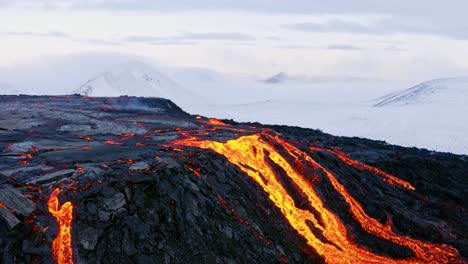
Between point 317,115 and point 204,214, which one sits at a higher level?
point 317,115

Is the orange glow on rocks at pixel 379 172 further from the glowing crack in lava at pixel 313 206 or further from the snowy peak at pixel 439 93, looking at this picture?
the snowy peak at pixel 439 93

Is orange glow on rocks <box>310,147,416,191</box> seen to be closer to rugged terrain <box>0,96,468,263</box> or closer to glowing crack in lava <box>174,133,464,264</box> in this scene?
rugged terrain <box>0,96,468,263</box>

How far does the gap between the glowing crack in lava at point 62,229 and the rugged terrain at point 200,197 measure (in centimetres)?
3

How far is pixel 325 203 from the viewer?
2191 cm

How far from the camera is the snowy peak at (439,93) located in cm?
7831

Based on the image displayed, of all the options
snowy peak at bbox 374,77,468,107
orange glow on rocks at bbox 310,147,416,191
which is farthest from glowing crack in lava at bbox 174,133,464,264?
snowy peak at bbox 374,77,468,107

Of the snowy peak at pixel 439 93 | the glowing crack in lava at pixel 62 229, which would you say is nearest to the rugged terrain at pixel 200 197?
the glowing crack in lava at pixel 62 229

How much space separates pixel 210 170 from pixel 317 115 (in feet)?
188

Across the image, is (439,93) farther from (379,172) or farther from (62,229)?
(62,229)

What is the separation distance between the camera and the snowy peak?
7831cm

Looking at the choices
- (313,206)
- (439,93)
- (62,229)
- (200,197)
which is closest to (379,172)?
(313,206)

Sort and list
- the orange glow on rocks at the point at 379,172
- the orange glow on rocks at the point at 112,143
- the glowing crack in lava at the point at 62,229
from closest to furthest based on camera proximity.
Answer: the glowing crack in lava at the point at 62,229
the orange glow on rocks at the point at 112,143
the orange glow on rocks at the point at 379,172

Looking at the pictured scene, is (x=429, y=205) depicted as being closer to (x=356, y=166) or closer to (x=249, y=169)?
(x=356, y=166)

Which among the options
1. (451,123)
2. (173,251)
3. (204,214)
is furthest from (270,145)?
(451,123)
